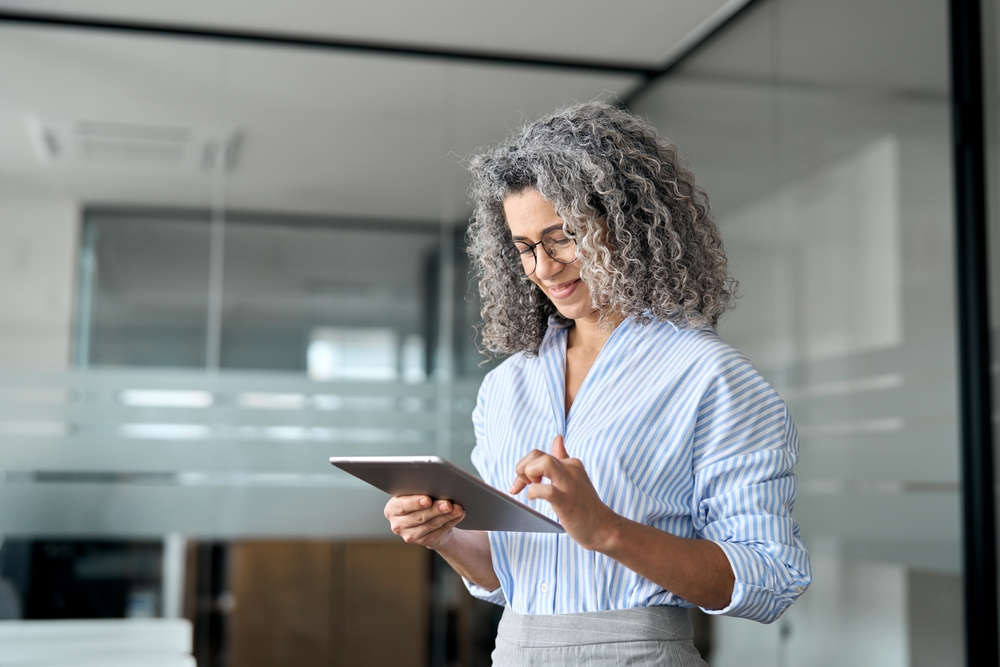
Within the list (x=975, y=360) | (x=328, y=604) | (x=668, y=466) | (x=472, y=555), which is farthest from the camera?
(x=328, y=604)

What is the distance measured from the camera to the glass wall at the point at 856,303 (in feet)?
8.39

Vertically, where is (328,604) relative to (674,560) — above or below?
below

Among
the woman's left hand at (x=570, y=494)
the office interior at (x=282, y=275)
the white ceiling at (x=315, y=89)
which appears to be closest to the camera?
the woman's left hand at (x=570, y=494)

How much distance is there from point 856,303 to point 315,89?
232cm

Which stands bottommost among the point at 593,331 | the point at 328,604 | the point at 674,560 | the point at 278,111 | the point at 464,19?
the point at 328,604

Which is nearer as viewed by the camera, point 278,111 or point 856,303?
point 856,303

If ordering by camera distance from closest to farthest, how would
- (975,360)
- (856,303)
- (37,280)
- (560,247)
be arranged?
1. (560,247)
2. (975,360)
3. (856,303)
4. (37,280)

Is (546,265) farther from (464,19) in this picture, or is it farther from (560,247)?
(464,19)

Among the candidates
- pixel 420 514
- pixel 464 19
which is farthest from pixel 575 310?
pixel 464 19

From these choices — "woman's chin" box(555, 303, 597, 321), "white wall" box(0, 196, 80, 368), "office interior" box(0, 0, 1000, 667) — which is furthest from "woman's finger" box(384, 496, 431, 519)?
"white wall" box(0, 196, 80, 368)

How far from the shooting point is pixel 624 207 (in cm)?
136

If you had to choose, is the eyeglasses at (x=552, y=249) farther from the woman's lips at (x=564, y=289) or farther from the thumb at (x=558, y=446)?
the thumb at (x=558, y=446)

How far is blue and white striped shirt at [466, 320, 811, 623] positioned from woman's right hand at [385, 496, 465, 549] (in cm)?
15

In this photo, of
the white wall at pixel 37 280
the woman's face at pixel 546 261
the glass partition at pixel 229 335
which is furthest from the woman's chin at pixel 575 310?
the white wall at pixel 37 280
